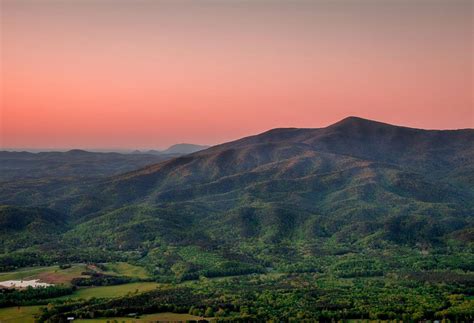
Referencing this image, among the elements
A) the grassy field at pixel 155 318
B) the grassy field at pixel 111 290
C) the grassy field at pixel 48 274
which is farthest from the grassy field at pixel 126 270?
the grassy field at pixel 155 318

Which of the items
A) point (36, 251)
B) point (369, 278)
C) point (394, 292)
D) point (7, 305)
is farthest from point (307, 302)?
point (36, 251)

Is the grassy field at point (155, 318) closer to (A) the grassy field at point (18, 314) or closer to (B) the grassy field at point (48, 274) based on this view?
(A) the grassy field at point (18, 314)

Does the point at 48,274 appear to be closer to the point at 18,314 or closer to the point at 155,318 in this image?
the point at 18,314

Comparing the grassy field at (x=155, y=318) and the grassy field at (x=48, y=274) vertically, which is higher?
the grassy field at (x=48, y=274)

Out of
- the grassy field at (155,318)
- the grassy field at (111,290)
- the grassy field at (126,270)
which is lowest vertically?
the grassy field at (155,318)

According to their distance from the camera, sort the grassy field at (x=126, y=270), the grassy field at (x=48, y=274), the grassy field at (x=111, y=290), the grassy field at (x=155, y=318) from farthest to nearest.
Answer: the grassy field at (x=126, y=270), the grassy field at (x=48, y=274), the grassy field at (x=111, y=290), the grassy field at (x=155, y=318)

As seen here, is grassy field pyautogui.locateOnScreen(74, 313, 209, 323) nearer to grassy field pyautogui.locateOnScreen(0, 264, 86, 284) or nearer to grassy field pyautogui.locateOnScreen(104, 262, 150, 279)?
grassy field pyautogui.locateOnScreen(0, 264, 86, 284)

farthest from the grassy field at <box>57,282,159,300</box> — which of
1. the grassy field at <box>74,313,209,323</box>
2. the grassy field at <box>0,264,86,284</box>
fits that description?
the grassy field at <box>74,313,209,323</box>
